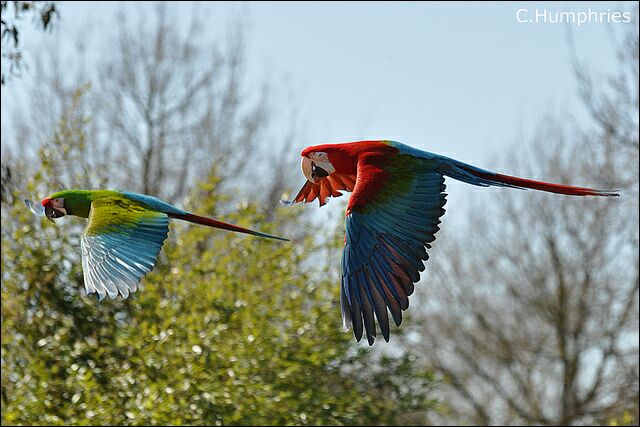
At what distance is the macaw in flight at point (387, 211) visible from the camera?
3.21m

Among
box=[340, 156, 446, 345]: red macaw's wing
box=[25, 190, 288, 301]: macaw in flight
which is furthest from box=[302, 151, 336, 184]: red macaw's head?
box=[25, 190, 288, 301]: macaw in flight

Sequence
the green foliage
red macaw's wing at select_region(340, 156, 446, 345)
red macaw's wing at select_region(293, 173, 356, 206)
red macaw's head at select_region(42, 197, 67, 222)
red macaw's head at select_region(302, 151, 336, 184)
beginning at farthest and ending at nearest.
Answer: the green foliage < red macaw's wing at select_region(293, 173, 356, 206) < red macaw's head at select_region(42, 197, 67, 222) < red macaw's head at select_region(302, 151, 336, 184) < red macaw's wing at select_region(340, 156, 446, 345)

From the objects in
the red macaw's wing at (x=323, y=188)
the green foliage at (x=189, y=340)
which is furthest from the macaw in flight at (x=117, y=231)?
the green foliage at (x=189, y=340)

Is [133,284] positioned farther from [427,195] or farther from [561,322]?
[561,322]

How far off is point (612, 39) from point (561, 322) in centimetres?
323

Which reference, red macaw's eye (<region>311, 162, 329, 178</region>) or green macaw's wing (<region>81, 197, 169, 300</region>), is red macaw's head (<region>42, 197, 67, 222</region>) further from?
red macaw's eye (<region>311, 162, 329, 178</region>)

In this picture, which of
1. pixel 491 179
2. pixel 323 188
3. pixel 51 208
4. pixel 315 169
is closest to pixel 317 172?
pixel 315 169

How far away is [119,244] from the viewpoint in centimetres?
355

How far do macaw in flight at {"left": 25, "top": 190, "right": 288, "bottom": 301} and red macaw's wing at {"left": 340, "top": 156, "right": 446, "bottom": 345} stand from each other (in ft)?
0.96

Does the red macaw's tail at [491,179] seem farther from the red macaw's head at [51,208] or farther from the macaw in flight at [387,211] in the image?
the red macaw's head at [51,208]

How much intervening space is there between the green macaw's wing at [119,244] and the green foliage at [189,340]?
305 centimetres

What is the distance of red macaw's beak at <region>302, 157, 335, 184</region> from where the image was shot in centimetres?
360

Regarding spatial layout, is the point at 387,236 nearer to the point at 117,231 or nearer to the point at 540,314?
the point at 117,231

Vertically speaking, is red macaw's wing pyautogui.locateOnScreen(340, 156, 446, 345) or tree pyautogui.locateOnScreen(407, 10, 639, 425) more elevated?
red macaw's wing pyautogui.locateOnScreen(340, 156, 446, 345)
